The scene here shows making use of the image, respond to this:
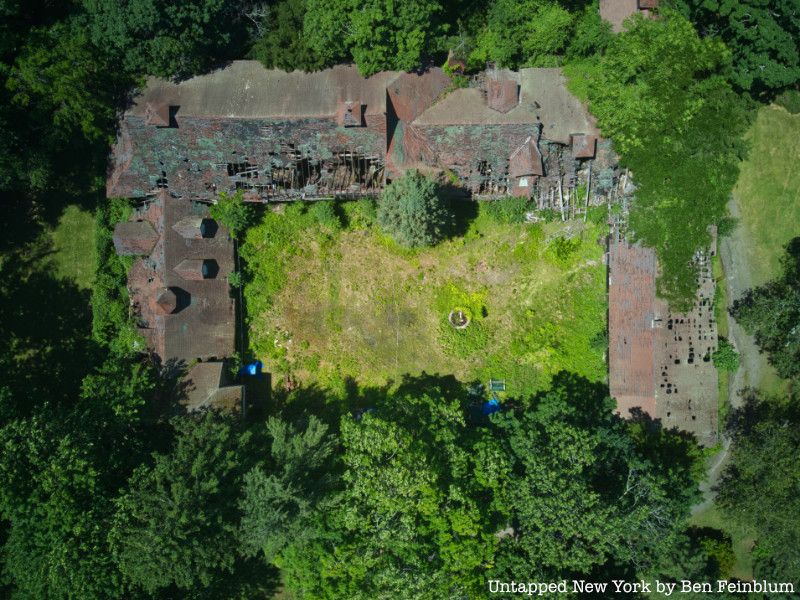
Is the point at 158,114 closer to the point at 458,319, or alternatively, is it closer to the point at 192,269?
the point at 192,269

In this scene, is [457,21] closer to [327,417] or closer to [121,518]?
[327,417]

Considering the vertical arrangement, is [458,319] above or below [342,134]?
below

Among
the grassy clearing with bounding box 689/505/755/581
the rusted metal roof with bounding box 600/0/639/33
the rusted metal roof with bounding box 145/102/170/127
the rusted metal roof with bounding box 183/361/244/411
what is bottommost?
the grassy clearing with bounding box 689/505/755/581

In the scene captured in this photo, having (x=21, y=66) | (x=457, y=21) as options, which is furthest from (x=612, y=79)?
(x=21, y=66)

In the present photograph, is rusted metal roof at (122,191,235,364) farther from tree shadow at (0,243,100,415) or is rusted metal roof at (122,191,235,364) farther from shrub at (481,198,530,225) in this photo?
shrub at (481,198,530,225)

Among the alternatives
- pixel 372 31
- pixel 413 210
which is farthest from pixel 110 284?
pixel 372 31

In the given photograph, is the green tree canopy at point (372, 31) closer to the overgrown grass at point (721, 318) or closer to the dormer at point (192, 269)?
A: the dormer at point (192, 269)

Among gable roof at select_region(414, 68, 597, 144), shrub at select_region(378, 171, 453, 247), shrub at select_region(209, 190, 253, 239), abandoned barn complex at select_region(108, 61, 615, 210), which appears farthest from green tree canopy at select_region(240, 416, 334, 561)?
gable roof at select_region(414, 68, 597, 144)
